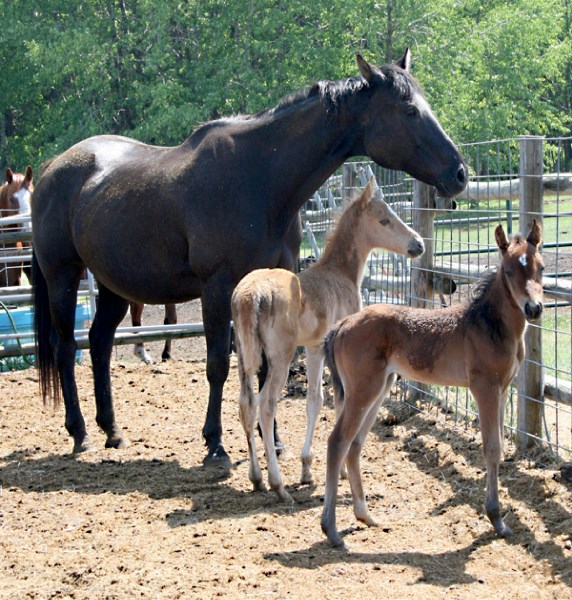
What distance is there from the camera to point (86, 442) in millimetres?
6770

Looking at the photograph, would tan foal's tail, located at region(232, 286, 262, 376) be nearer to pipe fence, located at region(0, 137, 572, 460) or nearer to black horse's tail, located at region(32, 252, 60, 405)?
pipe fence, located at region(0, 137, 572, 460)

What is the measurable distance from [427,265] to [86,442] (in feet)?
10.0

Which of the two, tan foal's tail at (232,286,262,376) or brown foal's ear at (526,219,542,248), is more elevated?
brown foal's ear at (526,219,542,248)

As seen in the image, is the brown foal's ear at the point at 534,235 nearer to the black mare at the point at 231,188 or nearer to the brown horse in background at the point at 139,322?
the black mare at the point at 231,188

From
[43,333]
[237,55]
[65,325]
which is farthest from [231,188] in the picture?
[237,55]

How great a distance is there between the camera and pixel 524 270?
4.38 metres

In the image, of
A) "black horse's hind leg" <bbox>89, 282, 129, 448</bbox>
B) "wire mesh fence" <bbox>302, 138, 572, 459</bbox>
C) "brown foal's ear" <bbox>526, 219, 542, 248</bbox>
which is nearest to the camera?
"brown foal's ear" <bbox>526, 219, 542, 248</bbox>

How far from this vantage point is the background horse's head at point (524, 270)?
4.26 metres

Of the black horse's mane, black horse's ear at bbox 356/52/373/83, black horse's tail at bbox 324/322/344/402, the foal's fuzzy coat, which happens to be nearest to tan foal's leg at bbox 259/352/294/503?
the foal's fuzzy coat

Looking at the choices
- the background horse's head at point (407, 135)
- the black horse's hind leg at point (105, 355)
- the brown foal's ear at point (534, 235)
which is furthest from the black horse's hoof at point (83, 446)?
the brown foal's ear at point (534, 235)

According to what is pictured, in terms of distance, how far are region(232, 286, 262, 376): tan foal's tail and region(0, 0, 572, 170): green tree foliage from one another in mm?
18270

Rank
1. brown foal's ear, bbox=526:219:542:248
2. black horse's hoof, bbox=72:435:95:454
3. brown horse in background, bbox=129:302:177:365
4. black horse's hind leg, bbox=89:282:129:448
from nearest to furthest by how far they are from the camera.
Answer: brown foal's ear, bbox=526:219:542:248 < black horse's hoof, bbox=72:435:95:454 < black horse's hind leg, bbox=89:282:129:448 < brown horse in background, bbox=129:302:177:365

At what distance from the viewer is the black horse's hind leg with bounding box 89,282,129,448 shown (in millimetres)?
6906

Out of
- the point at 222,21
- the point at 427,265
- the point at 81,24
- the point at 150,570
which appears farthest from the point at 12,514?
the point at 81,24
